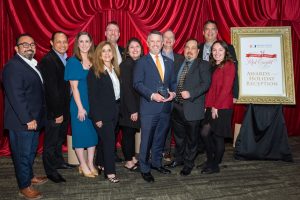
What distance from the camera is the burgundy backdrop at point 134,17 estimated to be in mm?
4656

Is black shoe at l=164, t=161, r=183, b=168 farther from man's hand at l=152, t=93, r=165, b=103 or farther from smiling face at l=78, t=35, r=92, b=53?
smiling face at l=78, t=35, r=92, b=53

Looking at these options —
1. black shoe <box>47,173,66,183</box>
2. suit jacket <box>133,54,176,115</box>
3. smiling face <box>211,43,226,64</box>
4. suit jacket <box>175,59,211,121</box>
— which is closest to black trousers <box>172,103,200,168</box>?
suit jacket <box>175,59,211,121</box>

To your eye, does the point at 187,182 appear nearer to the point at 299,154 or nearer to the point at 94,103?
the point at 94,103

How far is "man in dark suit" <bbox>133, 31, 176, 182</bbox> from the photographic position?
3508 millimetres

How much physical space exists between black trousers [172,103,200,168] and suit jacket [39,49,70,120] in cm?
125

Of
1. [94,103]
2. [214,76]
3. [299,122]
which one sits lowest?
[299,122]

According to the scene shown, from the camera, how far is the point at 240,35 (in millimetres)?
4449

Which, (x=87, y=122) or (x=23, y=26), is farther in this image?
(x=23, y=26)

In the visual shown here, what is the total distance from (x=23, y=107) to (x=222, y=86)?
2022mm

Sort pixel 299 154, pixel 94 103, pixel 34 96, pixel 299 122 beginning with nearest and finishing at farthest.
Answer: pixel 34 96 < pixel 94 103 < pixel 299 154 < pixel 299 122

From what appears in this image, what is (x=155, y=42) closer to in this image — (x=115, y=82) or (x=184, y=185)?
(x=115, y=82)

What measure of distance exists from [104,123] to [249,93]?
1.98m

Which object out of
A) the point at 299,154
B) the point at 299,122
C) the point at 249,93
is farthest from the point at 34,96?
the point at 299,122

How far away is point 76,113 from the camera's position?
11.9 feet
